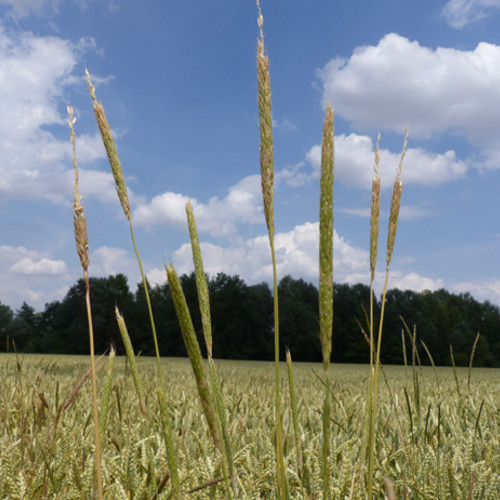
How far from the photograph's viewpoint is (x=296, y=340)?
38.6 metres

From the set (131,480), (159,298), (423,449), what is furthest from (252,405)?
(159,298)

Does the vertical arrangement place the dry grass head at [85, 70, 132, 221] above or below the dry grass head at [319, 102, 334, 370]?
above

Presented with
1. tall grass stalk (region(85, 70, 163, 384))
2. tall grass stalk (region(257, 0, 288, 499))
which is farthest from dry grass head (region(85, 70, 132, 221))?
tall grass stalk (region(257, 0, 288, 499))

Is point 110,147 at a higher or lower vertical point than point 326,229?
higher

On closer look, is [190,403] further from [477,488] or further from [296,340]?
[296,340]

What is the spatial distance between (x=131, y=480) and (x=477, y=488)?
3.01 ft

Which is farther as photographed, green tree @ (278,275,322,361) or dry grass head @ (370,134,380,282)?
green tree @ (278,275,322,361)

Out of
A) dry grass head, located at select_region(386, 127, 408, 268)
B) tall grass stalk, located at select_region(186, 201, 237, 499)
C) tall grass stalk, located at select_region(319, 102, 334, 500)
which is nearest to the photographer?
tall grass stalk, located at select_region(319, 102, 334, 500)

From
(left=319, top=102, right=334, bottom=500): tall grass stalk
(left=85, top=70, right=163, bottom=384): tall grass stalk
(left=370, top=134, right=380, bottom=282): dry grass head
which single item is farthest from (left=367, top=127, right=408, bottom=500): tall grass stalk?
(left=85, top=70, right=163, bottom=384): tall grass stalk

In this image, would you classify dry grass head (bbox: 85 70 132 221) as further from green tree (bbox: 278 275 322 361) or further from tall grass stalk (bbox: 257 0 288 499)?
green tree (bbox: 278 275 322 361)

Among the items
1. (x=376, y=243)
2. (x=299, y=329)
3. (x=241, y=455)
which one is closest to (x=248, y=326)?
(x=299, y=329)

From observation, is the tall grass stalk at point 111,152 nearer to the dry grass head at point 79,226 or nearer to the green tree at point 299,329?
the dry grass head at point 79,226

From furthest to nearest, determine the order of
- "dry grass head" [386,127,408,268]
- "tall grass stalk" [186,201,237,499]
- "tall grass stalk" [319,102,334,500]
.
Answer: "dry grass head" [386,127,408,268] < "tall grass stalk" [186,201,237,499] < "tall grass stalk" [319,102,334,500]

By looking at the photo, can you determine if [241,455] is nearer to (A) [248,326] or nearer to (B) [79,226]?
(B) [79,226]
